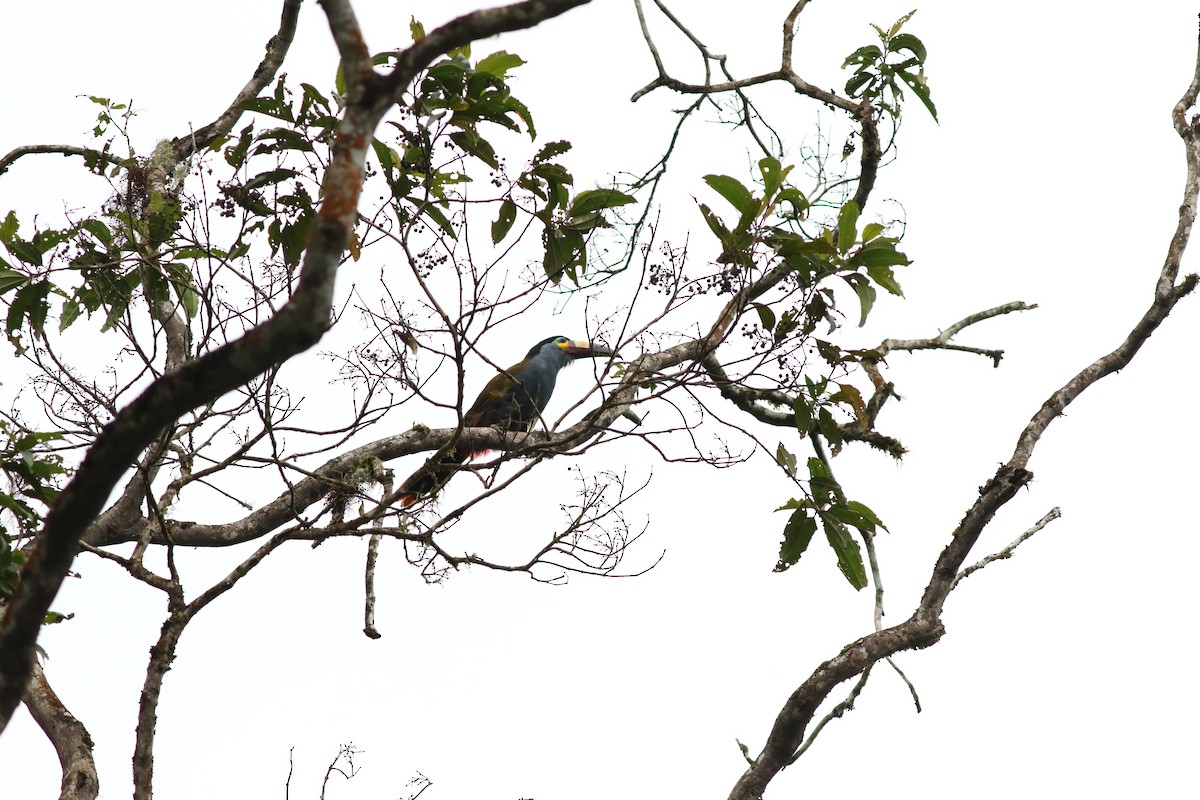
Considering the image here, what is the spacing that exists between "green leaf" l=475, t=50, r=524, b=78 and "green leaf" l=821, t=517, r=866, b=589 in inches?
57.5

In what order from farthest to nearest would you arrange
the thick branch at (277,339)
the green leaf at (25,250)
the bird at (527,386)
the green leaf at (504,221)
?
the bird at (527,386)
the green leaf at (25,250)
the green leaf at (504,221)
the thick branch at (277,339)

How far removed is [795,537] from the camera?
3.32 meters

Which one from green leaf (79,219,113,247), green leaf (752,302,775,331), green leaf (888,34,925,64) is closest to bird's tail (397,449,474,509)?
green leaf (752,302,775,331)

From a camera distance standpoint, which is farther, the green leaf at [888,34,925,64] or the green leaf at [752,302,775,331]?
the green leaf at [888,34,925,64]

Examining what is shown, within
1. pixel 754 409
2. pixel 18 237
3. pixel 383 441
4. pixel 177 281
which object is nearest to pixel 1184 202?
pixel 754 409

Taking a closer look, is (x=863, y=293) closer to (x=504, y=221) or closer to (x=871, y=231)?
(x=871, y=231)

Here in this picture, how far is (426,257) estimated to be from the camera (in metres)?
2.99

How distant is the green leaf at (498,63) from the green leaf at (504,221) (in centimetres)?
37

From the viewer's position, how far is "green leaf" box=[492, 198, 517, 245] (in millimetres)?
3117

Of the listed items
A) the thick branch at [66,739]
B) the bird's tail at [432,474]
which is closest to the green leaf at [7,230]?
the thick branch at [66,739]

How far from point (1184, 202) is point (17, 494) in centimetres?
316

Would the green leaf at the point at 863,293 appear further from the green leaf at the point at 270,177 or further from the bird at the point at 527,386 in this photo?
the bird at the point at 527,386

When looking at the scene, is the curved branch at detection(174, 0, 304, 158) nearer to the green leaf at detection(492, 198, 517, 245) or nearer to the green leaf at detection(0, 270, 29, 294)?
the green leaf at detection(0, 270, 29, 294)

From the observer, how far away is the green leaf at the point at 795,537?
3314mm
